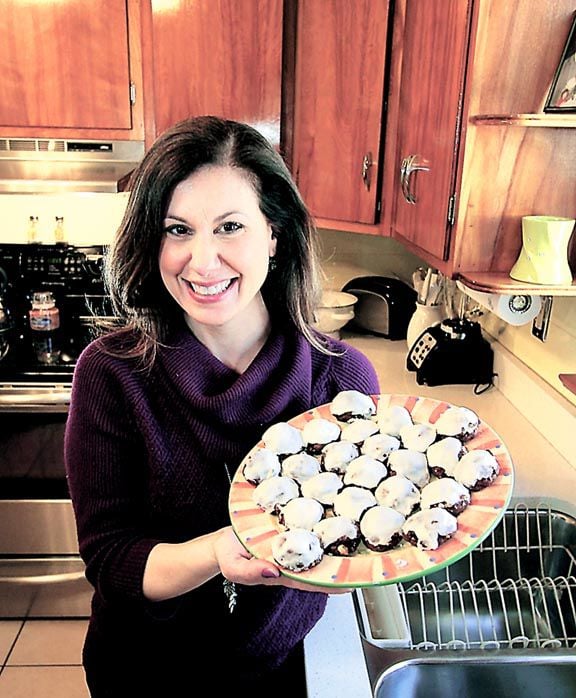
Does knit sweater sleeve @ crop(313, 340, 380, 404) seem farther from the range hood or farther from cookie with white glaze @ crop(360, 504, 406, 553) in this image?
the range hood

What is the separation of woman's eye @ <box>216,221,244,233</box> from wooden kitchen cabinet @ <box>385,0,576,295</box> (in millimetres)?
480

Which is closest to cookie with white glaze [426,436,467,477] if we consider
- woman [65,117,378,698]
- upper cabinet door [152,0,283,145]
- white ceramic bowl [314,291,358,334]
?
woman [65,117,378,698]

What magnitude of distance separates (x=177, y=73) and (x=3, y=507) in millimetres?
1407

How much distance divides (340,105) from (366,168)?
0.67 ft

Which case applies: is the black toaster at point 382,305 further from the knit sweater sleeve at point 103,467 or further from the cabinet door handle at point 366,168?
the knit sweater sleeve at point 103,467

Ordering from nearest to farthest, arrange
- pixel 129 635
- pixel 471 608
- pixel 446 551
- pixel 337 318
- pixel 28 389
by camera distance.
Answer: pixel 446 551 < pixel 129 635 < pixel 471 608 < pixel 28 389 < pixel 337 318

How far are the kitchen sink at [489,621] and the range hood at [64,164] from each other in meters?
1.57

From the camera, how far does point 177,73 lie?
2131mm

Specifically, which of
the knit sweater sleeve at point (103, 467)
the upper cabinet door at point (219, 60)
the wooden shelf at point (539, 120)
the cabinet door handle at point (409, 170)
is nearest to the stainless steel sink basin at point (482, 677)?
the knit sweater sleeve at point (103, 467)

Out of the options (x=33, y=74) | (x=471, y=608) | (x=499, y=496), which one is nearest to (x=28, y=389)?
(x=33, y=74)

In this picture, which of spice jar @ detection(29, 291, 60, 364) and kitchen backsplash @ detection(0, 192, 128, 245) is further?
kitchen backsplash @ detection(0, 192, 128, 245)

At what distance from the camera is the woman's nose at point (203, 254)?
90 centimetres

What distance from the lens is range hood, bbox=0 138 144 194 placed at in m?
2.18

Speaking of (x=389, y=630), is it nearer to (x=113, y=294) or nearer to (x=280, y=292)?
(x=280, y=292)
